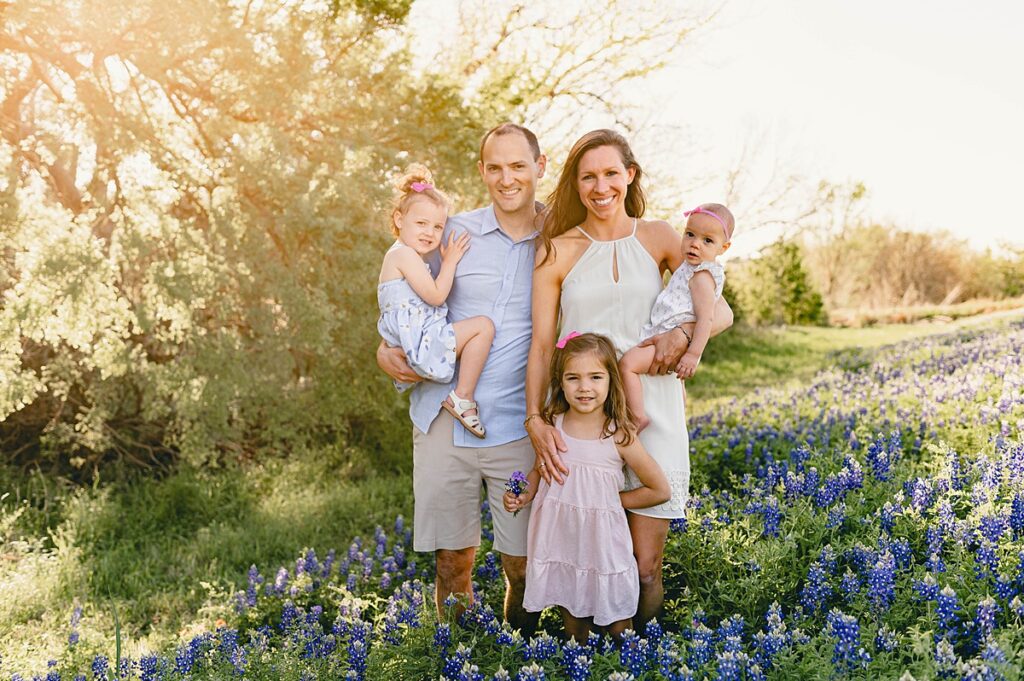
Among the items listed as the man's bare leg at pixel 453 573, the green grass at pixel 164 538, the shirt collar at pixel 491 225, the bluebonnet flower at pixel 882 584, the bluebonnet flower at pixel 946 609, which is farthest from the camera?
the green grass at pixel 164 538

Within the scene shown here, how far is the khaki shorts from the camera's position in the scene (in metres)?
3.59

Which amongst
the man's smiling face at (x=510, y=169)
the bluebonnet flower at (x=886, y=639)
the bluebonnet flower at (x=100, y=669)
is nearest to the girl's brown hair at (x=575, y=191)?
the man's smiling face at (x=510, y=169)

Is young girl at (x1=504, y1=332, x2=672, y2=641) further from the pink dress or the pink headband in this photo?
the pink headband

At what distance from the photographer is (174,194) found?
6.09m

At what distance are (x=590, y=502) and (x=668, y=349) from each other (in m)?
0.67

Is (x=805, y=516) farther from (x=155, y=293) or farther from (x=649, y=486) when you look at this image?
(x=155, y=293)

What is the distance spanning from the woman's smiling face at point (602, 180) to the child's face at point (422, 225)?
2.08 ft

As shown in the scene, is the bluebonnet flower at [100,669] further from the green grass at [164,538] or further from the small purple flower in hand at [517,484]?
the small purple flower in hand at [517,484]

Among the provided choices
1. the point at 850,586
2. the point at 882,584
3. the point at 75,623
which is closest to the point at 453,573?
the point at 850,586

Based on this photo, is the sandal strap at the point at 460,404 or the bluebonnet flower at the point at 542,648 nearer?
the bluebonnet flower at the point at 542,648

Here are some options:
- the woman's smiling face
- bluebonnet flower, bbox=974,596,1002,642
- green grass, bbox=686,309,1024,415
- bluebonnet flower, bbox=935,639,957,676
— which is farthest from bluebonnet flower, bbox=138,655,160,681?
green grass, bbox=686,309,1024,415

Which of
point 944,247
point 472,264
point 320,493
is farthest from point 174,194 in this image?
point 944,247

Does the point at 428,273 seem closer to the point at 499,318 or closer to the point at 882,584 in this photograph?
the point at 499,318

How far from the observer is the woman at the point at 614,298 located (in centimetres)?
335
